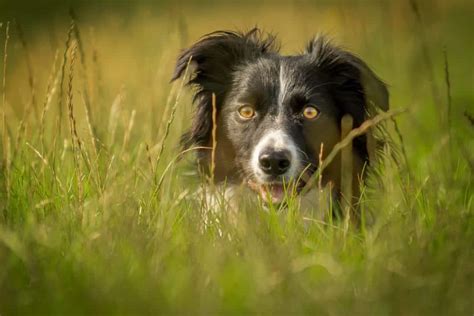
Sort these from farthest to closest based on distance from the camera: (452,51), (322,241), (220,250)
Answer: (452,51) → (322,241) → (220,250)

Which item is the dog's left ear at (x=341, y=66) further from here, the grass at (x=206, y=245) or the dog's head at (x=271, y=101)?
the grass at (x=206, y=245)

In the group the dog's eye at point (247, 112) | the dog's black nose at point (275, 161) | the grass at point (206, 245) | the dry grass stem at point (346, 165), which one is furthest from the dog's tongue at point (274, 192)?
the dog's eye at point (247, 112)

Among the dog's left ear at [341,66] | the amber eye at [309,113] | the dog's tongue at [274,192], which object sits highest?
the dog's left ear at [341,66]

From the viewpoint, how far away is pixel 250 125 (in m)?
5.53

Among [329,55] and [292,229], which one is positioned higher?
[329,55]

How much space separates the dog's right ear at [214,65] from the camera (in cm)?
590

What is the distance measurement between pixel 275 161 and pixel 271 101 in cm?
49

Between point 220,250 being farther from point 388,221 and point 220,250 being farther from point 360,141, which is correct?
point 360,141

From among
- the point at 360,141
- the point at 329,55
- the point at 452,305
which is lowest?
the point at 452,305

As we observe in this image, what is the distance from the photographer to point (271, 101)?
555cm

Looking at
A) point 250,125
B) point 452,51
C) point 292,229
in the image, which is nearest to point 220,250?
point 292,229

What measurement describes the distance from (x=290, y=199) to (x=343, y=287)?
0.98 meters

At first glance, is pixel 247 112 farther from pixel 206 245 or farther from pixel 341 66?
pixel 206 245

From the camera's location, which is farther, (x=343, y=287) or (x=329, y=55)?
(x=329, y=55)
